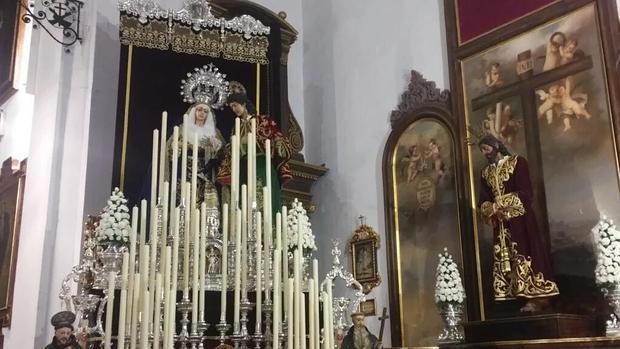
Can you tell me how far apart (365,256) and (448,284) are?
5.30ft

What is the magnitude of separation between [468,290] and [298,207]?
176cm

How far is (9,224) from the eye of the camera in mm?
8688

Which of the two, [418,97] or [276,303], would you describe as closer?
[276,303]

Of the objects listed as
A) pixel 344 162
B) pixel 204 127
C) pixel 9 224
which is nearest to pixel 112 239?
pixel 204 127

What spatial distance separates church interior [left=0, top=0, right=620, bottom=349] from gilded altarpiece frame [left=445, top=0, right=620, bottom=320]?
2 centimetres

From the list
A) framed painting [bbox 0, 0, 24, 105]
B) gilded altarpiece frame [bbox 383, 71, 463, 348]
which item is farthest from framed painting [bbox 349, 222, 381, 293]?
framed painting [bbox 0, 0, 24, 105]

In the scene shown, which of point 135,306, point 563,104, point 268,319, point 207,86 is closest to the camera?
point 135,306

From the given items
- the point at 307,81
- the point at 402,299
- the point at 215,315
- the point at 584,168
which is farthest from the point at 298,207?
the point at 307,81

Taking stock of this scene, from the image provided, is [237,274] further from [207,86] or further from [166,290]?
[207,86]

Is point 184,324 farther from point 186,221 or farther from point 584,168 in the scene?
point 584,168

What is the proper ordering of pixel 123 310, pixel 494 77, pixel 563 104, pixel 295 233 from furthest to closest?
pixel 494 77
pixel 295 233
pixel 563 104
pixel 123 310

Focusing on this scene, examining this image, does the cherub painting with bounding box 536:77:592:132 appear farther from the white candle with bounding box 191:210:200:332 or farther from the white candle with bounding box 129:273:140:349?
the white candle with bounding box 129:273:140:349

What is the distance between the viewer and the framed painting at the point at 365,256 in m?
7.62

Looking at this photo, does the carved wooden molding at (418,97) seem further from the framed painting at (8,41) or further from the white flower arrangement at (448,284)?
the framed painting at (8,41)
